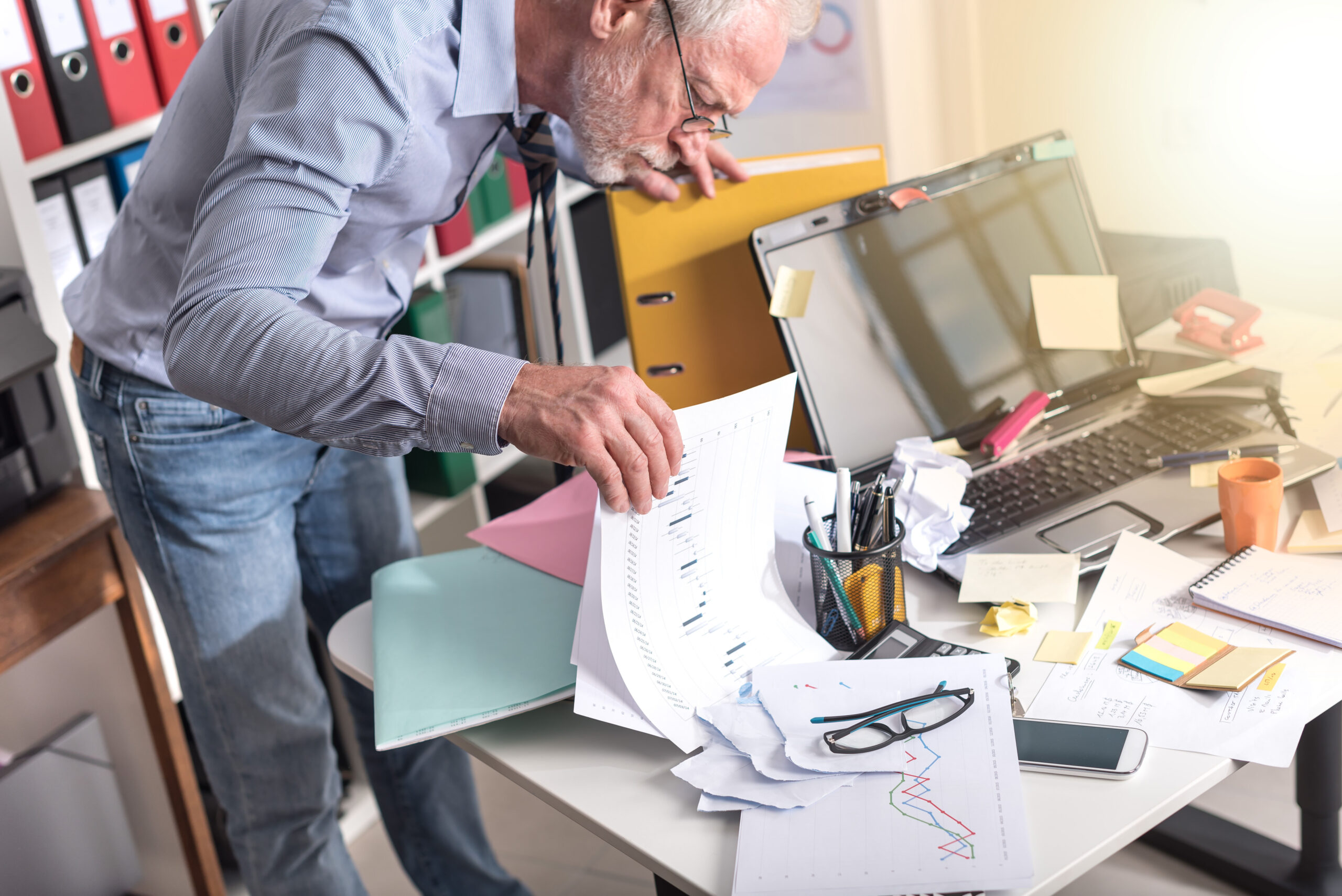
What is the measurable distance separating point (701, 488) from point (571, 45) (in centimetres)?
47

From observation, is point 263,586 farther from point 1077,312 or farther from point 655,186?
point 1077,312

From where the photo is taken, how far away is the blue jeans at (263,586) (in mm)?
1198

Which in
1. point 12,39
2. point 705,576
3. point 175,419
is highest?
point 12,39

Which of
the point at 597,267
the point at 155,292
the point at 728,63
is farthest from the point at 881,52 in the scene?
the point at 155,292

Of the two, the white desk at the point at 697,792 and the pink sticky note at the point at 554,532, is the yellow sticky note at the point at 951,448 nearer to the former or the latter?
the white desk at the point at 697,792

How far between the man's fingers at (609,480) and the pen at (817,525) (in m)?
0.19

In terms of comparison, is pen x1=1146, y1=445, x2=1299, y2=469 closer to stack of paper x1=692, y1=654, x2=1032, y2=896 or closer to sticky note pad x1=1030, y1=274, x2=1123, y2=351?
sticky note pad x1=1030, y1=274, x2=1123, y2=351

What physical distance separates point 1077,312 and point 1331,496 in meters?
0.35

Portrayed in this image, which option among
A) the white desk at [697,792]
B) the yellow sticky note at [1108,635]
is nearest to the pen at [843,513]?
the white desk at [697,792]

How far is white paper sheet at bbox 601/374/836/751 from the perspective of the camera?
848 millimetres

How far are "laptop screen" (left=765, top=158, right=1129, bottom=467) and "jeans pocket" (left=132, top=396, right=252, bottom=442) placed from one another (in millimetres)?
626

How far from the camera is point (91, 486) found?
5.15 feet

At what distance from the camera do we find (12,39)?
138 cm

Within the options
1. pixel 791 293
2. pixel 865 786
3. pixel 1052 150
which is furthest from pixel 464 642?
pixel 1052 150
